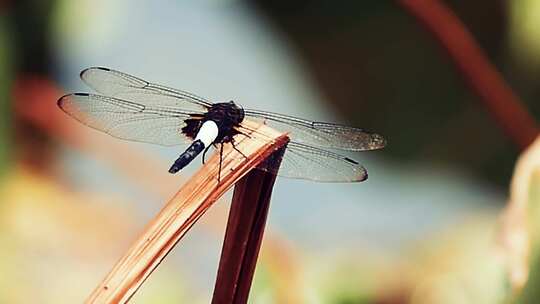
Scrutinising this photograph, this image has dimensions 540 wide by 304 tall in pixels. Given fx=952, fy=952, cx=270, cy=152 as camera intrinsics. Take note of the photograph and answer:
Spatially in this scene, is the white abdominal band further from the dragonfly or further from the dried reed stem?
the dried reed stem

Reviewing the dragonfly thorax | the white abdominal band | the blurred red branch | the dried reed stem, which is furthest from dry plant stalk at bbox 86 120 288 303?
the blurred red branch

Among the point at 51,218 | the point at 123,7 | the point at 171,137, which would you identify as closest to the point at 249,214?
the point at 171,137

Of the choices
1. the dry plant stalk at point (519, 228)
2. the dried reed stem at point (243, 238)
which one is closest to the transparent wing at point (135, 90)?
the dry plant stalk at point (519, 228)

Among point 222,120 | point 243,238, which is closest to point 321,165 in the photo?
point 222,120

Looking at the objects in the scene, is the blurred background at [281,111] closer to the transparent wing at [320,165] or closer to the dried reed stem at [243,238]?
the transparent wing at [320,165]

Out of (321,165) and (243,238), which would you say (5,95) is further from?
(243,238)
